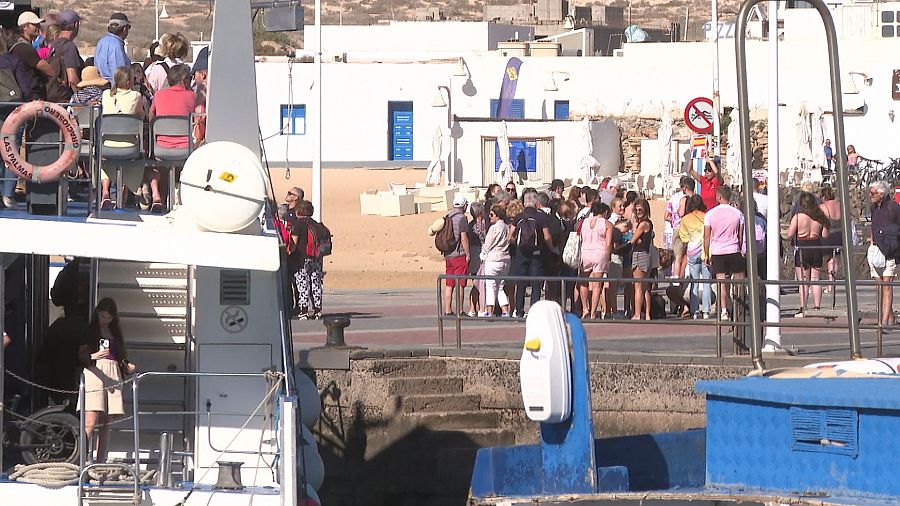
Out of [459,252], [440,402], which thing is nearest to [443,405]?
[440,402]

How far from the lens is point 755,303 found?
454 inches

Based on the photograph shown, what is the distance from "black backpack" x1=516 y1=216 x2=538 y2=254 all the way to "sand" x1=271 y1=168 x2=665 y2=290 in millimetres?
9809

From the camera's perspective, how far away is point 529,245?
1830cm

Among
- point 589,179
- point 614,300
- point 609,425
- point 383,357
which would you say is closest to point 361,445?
point 383,357

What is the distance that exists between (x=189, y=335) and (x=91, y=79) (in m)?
2.50

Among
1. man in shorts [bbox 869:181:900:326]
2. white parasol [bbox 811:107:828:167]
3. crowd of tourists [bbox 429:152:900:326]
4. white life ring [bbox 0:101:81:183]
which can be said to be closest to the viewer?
white life ring [bbox 0:101:81:183]

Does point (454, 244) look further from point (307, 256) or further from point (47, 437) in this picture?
point (47, 437)

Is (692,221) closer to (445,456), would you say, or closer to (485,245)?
(485,245)

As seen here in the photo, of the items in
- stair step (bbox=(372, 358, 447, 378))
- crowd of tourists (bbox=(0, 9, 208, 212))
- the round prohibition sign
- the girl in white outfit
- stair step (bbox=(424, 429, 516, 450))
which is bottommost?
stair step (bbox=(424, 429, 516, 450))

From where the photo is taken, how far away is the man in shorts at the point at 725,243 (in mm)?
17391

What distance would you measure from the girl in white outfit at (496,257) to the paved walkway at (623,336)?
307mm

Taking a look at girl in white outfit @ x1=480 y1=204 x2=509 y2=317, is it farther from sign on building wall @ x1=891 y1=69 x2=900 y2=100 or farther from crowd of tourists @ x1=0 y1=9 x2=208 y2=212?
sign on building wall @ x1=891 y1=69 x2=900 y2=100

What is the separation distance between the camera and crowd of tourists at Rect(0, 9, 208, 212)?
12461 mm

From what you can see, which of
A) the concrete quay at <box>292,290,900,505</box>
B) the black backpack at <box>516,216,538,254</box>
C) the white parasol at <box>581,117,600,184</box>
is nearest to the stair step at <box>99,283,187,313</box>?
the concrete quay at <box>292,290,900,505</box>
